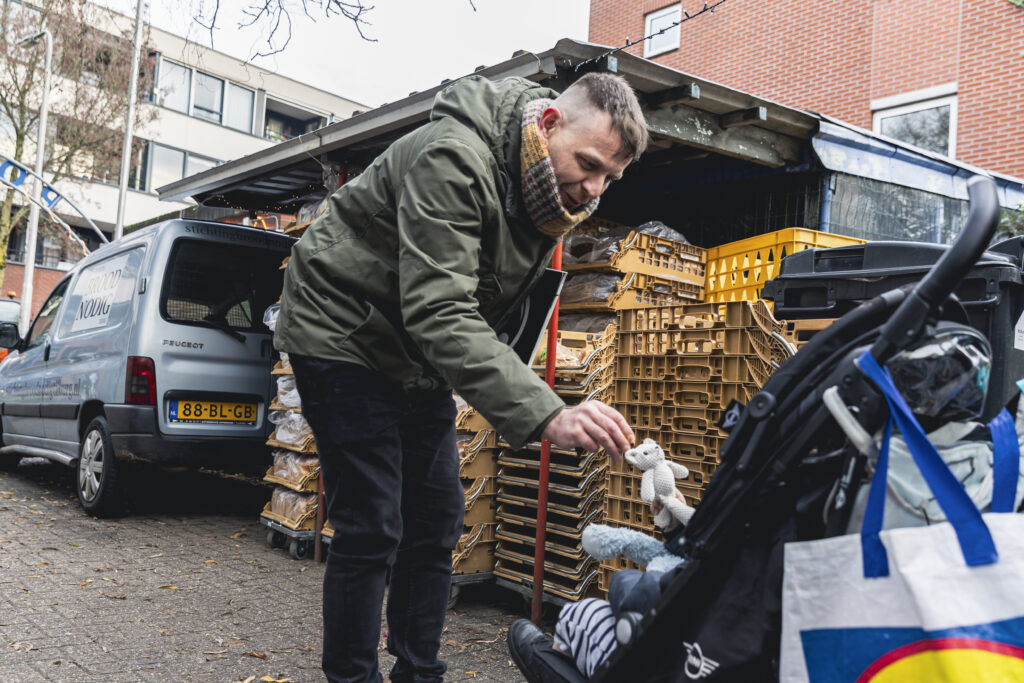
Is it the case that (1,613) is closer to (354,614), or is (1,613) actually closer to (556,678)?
(354,614)

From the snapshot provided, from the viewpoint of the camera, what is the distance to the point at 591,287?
212 inches

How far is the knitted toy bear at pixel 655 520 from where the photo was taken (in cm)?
188

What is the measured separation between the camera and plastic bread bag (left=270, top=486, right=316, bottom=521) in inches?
201

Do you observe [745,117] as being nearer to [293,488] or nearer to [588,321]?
[588,321]

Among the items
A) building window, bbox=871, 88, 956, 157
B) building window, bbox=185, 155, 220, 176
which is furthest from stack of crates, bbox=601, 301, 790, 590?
building window, bbox=185, 155, 220, 176

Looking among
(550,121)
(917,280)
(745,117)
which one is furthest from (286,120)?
(917,280)

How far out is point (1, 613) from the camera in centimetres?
387

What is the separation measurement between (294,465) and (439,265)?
11.5 ft

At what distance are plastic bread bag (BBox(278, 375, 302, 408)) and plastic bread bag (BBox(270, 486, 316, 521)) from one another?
23.2 inches

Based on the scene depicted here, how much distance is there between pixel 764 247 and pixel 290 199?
4.97 metres

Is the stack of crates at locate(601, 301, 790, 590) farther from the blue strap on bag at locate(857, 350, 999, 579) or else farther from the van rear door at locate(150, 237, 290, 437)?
the van rear door at locate(150, 237, 290, 437)

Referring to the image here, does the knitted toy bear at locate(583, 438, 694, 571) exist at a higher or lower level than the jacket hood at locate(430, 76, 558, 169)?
lower

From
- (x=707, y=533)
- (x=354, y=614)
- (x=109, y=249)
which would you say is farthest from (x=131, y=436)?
(x=707, y=533)

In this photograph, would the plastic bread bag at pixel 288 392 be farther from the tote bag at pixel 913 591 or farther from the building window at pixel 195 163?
the building window at pixel 195 163
